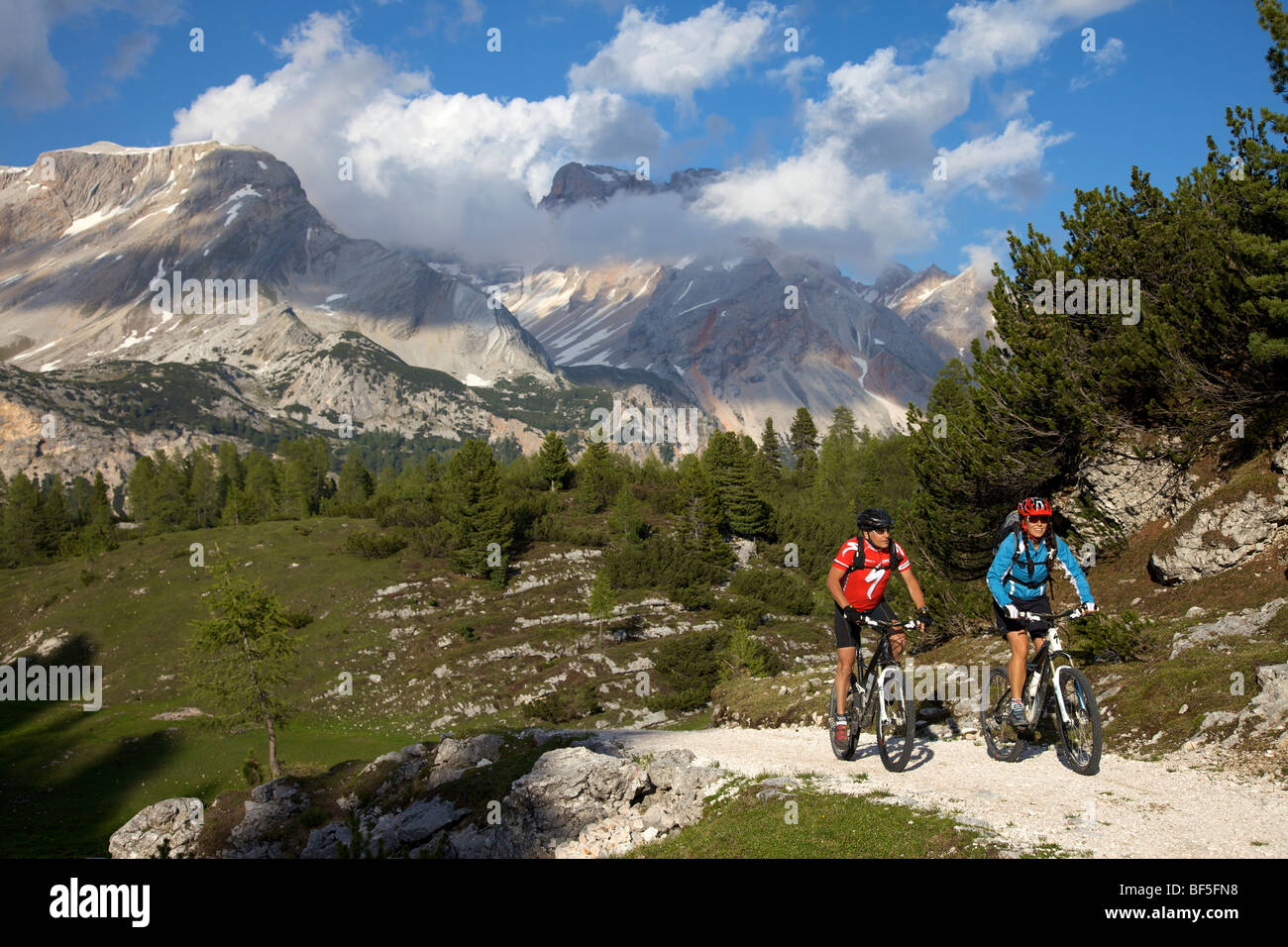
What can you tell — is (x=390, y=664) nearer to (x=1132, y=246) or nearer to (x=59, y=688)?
(x=59, y=688)

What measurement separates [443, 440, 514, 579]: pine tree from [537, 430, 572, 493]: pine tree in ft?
88.6

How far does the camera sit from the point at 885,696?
11.0m

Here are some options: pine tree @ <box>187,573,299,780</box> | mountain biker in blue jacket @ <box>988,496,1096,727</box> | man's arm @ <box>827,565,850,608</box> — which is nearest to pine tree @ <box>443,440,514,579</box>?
pine tree @ <box>187,573,299,780</box>

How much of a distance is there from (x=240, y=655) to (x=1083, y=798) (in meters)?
36.8

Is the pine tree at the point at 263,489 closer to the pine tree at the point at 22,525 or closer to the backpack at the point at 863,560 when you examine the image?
the pine tree at the point at 22,525

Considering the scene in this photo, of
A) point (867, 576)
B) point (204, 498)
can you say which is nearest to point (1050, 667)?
point (867, 576)

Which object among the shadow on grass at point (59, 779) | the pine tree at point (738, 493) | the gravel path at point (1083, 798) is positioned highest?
the pine tree at point (738, 493)

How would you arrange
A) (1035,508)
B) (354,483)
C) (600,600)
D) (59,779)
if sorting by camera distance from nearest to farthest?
(1035,508) → (59,779) → (600,600) → (354,483)

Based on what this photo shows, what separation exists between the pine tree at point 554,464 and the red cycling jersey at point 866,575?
9988 centimetres

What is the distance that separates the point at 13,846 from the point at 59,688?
36.1 meters

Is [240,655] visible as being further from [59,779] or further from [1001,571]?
[1001,571]

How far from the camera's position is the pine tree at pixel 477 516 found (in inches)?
2985

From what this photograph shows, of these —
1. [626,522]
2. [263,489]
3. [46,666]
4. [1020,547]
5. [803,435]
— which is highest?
[803,435]

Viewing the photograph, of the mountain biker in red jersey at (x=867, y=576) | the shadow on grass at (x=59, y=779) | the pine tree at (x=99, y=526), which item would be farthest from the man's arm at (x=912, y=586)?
the pine tree at (x=99, y=526)
